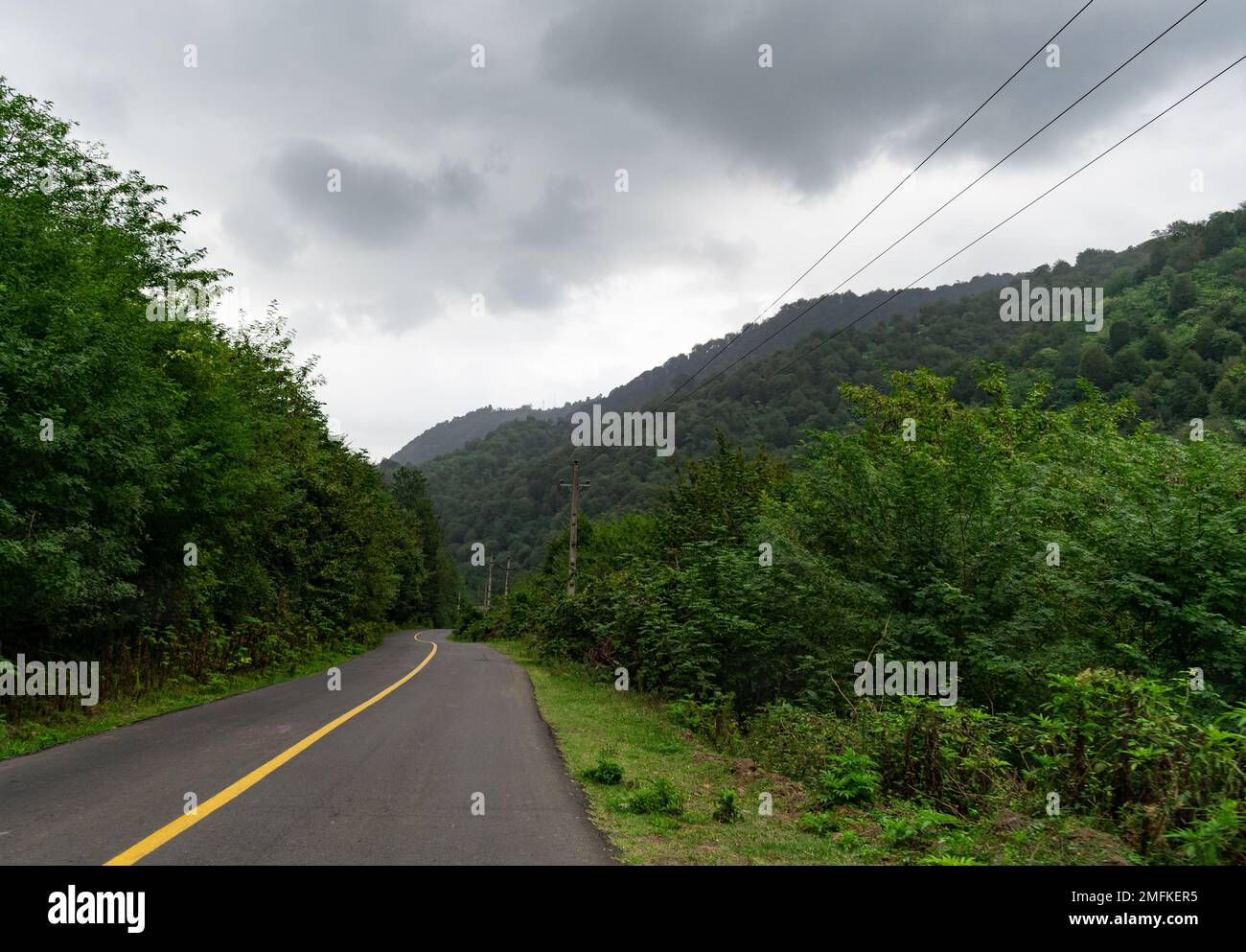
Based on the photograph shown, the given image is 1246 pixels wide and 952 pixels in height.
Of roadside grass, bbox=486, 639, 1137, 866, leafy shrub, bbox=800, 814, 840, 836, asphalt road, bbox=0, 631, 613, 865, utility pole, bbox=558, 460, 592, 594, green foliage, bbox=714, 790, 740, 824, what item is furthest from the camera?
utility pole, bbox=558, 460, 592, 594

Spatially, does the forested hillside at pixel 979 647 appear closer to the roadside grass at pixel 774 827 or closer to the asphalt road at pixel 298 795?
the roadside grass at pixel 774 827

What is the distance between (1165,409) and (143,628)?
5236cm

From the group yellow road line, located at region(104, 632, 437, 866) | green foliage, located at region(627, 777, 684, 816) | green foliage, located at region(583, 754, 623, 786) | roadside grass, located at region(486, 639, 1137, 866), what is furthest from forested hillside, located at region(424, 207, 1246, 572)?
green foliage, located at region(627, 777, 684, 816)

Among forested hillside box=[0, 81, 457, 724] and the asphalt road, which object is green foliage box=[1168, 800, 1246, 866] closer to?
the asphalt road

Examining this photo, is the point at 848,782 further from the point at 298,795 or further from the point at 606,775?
the point at 298,795

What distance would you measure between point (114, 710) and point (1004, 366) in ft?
102

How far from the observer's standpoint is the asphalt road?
4602 millimetres

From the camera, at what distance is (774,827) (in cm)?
615

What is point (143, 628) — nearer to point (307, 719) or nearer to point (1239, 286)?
point (307, 719)

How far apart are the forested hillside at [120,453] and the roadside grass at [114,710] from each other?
316 mm

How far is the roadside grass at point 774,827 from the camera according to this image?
199 inches

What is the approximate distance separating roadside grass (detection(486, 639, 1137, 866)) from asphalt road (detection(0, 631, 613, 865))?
413mm

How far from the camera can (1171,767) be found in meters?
5.34

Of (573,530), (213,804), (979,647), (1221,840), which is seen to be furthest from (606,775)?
(573,530)
